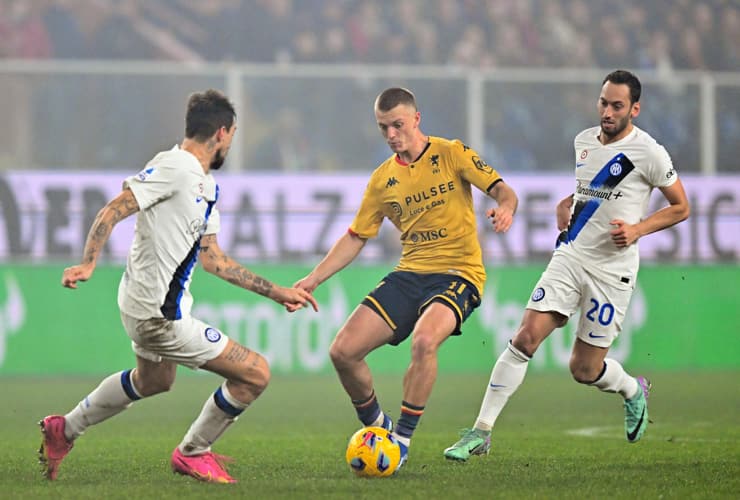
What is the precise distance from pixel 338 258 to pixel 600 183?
5.38 feet

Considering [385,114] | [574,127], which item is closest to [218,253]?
[385,114]

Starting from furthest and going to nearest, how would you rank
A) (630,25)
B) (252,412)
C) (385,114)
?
(630,25) < (252,412) < (385,114)

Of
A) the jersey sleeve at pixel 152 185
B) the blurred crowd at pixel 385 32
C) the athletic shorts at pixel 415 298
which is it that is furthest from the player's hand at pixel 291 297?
the blurred crowd at pixel 385 32

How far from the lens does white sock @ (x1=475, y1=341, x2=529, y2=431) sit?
7.35 metres

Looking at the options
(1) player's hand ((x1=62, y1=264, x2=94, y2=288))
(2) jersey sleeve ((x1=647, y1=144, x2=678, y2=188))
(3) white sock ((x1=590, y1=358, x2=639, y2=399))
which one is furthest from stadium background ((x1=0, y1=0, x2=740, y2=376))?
(1) player's hand ((x1=62, y1=264, x2=94, y2=288))

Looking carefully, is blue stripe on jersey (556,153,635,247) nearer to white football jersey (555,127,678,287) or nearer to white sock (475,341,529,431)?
white football jersey (555,127,678,287)

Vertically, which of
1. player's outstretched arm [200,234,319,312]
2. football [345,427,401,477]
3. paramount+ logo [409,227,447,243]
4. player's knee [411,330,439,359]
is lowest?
football [345,427,401,477]

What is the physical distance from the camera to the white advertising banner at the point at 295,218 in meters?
14.0

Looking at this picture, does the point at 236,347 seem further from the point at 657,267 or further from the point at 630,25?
the point at 630,25

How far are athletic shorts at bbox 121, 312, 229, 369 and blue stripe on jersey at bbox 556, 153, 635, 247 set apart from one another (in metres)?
2.49

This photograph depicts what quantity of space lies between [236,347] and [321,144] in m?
8.91

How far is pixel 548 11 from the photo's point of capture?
61.0 feet

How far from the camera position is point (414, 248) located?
7508 mm

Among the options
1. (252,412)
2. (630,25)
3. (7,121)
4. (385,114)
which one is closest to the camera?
(385,114)
